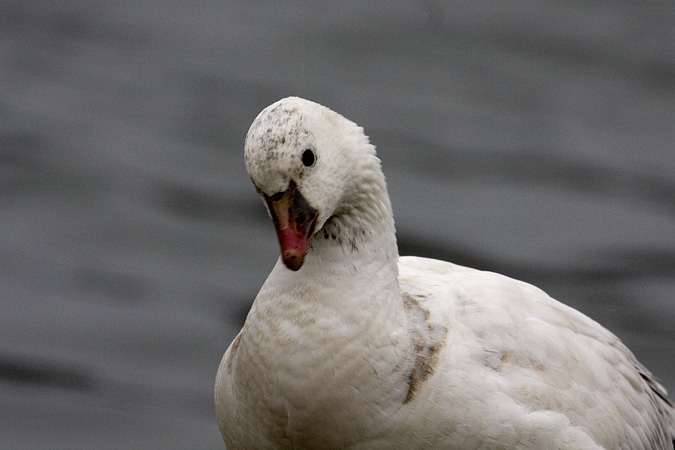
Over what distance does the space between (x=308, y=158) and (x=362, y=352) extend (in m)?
0.73

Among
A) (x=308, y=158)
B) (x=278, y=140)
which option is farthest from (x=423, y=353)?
(x=278, y=140)

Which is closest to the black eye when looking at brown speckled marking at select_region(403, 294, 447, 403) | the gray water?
brown speckled marking at select_region(403, 294, 447, 403)

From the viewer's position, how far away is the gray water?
7.41 m

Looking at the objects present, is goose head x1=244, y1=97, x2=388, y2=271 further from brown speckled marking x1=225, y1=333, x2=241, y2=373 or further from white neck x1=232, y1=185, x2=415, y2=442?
brown speckled marking x1=225, y1=333, x2=241, y2=373

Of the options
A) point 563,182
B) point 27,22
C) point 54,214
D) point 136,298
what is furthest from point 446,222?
point 27,22

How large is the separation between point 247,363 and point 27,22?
634cm

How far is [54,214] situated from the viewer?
28.0 ft

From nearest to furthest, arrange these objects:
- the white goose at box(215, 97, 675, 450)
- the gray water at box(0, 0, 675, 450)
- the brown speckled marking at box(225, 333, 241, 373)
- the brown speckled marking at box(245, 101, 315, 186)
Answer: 1. the brown speckled marking at box(245, 101, 315, 186)
2. the white goose at box(215, 97, 675, 450)
3. the brown speckled marking at box(225, 333, 241, 373)
4. the gray water at box(0, 0, 675, 450)

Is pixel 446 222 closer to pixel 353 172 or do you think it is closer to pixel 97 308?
pixel 97 308

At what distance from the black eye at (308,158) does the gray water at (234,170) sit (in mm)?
3335

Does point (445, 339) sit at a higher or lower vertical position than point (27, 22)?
lower

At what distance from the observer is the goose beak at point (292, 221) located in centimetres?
374

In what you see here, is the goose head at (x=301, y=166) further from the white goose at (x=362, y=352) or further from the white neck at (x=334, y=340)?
the white neck at (x=334, y=340)

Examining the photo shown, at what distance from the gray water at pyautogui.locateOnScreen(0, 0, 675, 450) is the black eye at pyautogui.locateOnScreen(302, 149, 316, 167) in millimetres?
3335
